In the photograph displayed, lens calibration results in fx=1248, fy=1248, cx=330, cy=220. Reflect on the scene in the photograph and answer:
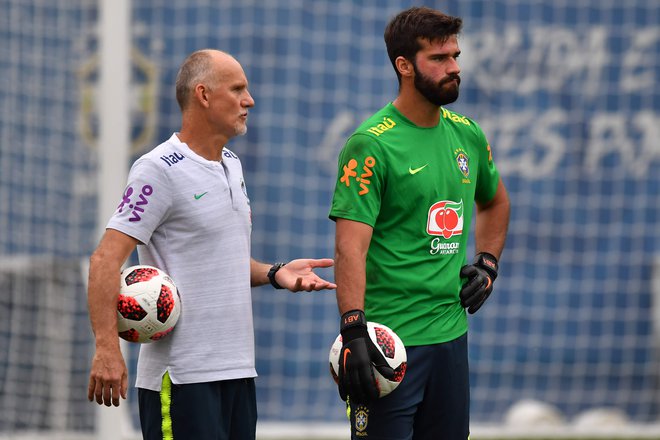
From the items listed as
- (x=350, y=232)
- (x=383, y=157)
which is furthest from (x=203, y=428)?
(x=383, y=157)

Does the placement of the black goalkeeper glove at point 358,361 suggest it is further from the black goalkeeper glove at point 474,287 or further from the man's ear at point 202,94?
the man's ear at point 202,94

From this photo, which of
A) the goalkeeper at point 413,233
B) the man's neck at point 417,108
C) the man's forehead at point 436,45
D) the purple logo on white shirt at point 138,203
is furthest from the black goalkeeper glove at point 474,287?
the purple logo on white shirt at point 138,203

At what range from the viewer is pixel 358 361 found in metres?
4.10

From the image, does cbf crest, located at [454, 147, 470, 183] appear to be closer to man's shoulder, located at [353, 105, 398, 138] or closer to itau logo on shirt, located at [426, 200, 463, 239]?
itau logo on shirt, located at [426, 200, 463, 239]

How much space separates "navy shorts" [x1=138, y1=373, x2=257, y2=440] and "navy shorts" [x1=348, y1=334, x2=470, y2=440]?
486mm

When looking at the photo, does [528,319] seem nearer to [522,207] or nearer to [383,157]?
[522,207]

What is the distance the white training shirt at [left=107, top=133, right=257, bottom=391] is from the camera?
13.2 feet

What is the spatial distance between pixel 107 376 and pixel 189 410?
31 centimetres

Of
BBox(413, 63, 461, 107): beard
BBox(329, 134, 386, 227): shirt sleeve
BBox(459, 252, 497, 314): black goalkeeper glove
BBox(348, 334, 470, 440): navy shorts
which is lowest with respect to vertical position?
BBox(348, 334, 470, 440): navy shorts

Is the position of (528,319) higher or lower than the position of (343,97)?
lower

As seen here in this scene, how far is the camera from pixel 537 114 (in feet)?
29.0

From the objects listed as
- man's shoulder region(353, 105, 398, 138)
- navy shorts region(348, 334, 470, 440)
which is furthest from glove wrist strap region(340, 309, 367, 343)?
man's shoulder region(353, 105, 398, 138)

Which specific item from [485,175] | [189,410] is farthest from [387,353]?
[485,175]

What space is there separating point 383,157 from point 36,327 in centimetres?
416
